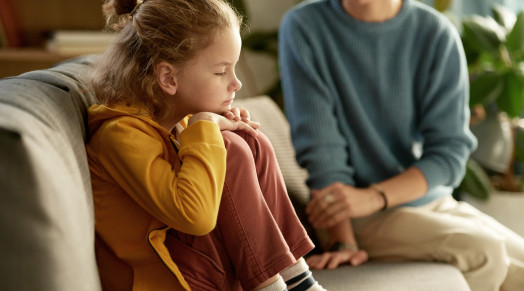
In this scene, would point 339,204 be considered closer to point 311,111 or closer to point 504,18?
point 311,111

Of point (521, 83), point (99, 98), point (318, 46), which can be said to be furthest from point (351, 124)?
point (521, 83)

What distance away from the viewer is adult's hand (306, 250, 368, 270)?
134 centimetres

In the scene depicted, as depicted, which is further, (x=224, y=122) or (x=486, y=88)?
(x=486, y=88)

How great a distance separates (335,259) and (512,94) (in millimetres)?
1137

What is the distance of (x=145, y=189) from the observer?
0.86 m

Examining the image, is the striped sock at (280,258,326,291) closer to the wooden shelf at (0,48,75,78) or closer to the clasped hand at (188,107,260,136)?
the clasped hand at (188,107,260,136)

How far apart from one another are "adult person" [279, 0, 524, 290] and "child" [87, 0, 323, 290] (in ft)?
1.60

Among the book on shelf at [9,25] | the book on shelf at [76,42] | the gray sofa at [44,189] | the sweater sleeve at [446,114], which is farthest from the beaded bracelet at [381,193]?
A: the book on shelf at [9,25]

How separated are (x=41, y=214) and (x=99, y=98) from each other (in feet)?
1.30

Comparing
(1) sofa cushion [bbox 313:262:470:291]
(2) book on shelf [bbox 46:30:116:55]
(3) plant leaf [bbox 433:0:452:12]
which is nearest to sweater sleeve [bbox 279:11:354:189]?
(1) sofa cushion [bbox 313:262:470:291]

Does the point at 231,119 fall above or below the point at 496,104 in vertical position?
above

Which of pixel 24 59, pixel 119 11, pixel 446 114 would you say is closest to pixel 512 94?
pixel 446 114

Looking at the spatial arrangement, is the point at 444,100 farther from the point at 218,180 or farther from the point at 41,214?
the point at 41,214

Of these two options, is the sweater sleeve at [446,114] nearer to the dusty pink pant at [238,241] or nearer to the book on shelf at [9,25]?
the dusty pink pant at [238,241]
